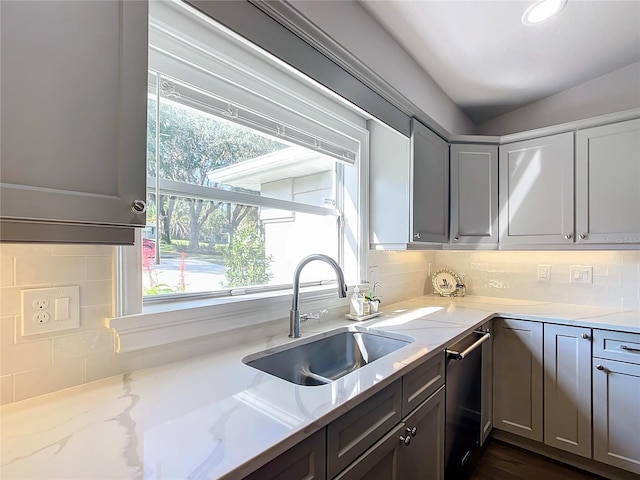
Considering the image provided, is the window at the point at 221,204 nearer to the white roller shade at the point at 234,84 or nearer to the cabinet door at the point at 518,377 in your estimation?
the white roller shade at the point at 234,84

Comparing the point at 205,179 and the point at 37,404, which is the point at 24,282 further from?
the point at 205,179

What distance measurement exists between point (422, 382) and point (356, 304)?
641 mm

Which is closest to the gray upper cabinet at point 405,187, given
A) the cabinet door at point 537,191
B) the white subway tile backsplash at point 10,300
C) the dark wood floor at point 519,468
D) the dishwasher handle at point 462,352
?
the cabinet door at point 537,191

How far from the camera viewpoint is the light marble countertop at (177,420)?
2.11ft

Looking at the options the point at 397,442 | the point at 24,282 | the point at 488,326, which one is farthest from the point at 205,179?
the point at 488,326

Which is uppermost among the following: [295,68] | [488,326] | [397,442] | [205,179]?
[295,68]

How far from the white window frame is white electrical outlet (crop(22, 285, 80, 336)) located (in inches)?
4.1

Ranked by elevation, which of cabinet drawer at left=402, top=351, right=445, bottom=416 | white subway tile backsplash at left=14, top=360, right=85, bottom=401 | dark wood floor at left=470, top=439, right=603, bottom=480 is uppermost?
white subway tile backsplash at left=14, top=360, right=85, bottom=401

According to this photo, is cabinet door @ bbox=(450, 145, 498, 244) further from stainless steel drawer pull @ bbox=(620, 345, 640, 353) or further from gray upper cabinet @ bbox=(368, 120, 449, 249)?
stainless steel drawer pull @ bbox=(620, 345, 640, 353)

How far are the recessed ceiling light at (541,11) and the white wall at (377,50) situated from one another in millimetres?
570

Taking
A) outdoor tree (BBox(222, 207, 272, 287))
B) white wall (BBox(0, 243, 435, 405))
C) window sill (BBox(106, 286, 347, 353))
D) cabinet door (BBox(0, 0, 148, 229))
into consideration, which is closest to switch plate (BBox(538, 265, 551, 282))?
window sill (BBox(106, 286, 347, 353))

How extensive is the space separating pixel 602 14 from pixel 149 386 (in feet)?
8.61

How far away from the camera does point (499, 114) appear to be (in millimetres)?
2809

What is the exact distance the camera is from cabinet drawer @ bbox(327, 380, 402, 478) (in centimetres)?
91
